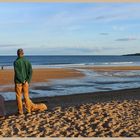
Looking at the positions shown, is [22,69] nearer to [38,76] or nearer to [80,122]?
[80,122]

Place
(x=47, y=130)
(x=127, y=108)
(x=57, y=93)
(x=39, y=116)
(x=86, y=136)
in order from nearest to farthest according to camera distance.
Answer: (x=86, y=136)
(x=47, y=130)
(x=39, y=116)
(x=127, y=108)
(x=57, y=93)

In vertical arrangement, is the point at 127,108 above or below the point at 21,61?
below

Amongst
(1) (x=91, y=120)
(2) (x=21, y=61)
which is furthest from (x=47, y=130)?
(2) (x=21, y=61)

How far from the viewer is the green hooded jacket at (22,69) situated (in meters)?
11.7

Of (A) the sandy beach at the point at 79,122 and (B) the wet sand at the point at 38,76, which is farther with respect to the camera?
(B) the wet sand at the point at 38,76

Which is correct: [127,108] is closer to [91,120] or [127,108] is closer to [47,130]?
[91,120]

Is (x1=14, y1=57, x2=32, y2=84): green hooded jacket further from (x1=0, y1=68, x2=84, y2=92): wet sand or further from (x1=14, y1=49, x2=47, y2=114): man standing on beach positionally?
(x1=0, y1=68, x2=84, y2=92): wet sand

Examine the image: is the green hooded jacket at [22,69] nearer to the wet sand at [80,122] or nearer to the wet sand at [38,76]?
the wet sand at [80,122]

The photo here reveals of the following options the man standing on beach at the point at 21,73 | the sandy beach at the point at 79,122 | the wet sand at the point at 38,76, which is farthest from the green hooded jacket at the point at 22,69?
the wet sand at the point at 38,76

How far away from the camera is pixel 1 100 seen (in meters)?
12.0

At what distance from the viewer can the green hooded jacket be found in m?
11.7

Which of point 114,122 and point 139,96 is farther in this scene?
point 139,96

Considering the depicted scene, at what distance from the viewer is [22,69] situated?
1170 cm

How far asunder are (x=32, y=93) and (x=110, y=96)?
13.4ft
